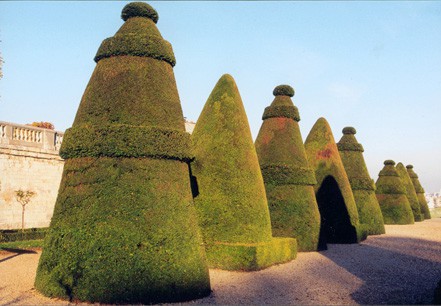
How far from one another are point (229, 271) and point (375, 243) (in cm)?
1097

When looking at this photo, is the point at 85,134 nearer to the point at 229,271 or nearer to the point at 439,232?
the point at 229,271

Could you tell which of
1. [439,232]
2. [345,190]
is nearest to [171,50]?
[345,190]

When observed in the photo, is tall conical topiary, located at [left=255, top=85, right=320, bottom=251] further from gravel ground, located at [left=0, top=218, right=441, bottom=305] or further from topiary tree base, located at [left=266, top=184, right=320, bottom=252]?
gravel ground, located at [left=0, top=218, right=441, bottom=305]

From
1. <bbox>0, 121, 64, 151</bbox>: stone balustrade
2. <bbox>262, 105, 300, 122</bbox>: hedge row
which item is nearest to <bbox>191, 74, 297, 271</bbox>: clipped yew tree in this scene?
<bbox>262, 105, 300, 122</bbox>: hedge row

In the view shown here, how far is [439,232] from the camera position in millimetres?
26453

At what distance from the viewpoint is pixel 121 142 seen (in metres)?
→ 8.74

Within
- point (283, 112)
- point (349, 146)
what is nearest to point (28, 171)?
point (283, 112)

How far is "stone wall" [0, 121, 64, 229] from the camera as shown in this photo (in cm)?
2078

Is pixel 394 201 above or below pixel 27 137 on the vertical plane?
below

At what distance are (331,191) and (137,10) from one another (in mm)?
13722

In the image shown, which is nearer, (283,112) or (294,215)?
(294,215)

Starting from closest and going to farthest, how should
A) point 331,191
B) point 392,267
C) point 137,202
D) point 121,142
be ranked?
A: point 137,202, point 121,142, point 392,267, point 331,191

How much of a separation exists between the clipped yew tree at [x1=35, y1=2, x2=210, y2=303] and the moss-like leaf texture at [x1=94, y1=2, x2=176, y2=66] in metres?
0.03

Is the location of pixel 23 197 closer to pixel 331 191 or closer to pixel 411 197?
pixel 331 191
